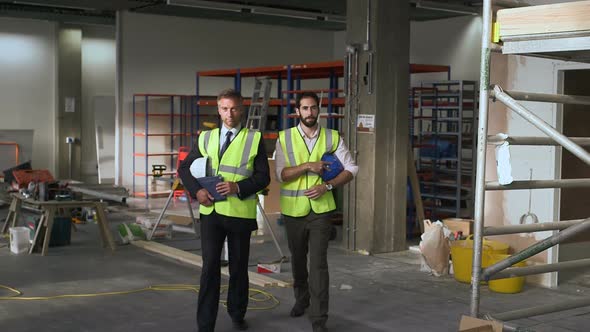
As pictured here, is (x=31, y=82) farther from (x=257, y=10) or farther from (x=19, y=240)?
(x=19, y=240)

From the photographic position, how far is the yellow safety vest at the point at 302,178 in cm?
571

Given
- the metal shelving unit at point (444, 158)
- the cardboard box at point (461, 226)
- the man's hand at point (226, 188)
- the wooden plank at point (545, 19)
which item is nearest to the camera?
the wooden plank at point (545, 19)

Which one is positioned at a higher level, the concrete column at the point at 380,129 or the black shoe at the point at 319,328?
the concrete column at the point at 380,129

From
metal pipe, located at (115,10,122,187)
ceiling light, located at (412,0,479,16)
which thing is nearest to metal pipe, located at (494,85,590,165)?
ceiling light, located at (412,0,479,16)

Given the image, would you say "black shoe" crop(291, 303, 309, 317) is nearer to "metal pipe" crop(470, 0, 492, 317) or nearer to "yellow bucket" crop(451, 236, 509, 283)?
"yellow bucket" crop(451, 236, 509, 283)

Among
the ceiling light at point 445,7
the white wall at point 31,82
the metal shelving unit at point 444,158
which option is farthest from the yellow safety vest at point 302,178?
the white wall at point 31,82

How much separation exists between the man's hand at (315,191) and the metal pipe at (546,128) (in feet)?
7.09

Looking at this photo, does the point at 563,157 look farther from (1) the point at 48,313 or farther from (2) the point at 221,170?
(1) the point at 48,313

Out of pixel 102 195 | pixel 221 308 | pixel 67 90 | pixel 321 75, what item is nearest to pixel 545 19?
pixel 221 308

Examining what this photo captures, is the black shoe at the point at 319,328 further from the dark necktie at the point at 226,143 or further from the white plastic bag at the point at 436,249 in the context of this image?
the white plastic bag at the point at 436,249

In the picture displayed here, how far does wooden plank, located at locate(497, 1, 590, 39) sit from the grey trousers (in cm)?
255

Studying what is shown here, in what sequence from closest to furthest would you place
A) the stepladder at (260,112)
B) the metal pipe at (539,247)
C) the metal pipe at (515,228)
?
the metal pipe at (539,247), the metal pipe at (515,228), the stepladder at (260,112)

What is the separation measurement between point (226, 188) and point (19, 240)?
463 centimetres

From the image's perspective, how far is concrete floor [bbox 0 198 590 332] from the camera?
19.8 ft
